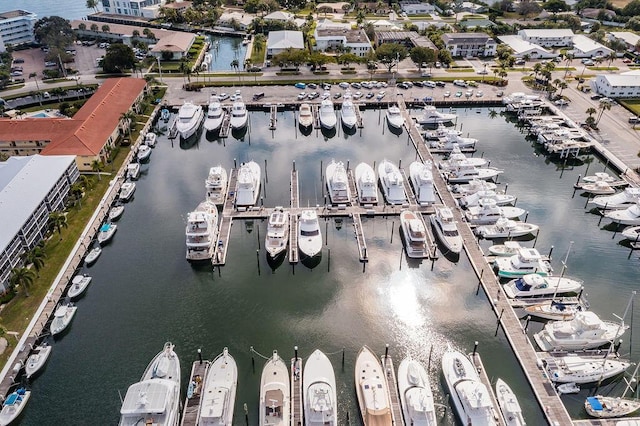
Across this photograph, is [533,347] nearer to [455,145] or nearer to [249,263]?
[249,263]

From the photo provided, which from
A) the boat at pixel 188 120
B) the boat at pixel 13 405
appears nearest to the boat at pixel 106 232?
the boat at pixel 13 405

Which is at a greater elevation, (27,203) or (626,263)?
(27,203)

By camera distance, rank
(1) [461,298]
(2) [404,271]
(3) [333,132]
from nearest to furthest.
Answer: (1) [461,298], (2) [404,271], (3) [333,132]

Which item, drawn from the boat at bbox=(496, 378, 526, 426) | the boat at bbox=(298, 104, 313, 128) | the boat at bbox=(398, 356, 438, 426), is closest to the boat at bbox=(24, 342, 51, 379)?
the boat at bbox=(398, 356, 438, 426)

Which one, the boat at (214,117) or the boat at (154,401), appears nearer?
the boat at (154,401)

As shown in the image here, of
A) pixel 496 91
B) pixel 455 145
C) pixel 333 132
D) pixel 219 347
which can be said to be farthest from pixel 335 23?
pixel 219 347

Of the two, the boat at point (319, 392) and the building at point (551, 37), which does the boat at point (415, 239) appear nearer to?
the boat at point (319, 392)

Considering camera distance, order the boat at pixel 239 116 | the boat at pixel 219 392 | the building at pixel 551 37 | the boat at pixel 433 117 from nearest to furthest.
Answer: the boat at pixel 219 392, the boat at pixel 239 116, the boat at pixel 433 117, the building at pixel 551 37
